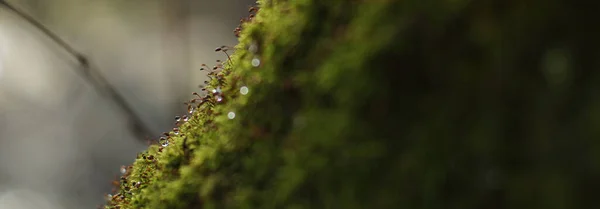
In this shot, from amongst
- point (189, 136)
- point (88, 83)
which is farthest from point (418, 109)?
point (88, 83)

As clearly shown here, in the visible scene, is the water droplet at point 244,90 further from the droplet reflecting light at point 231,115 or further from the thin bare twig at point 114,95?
the thin bare twig at point 114,95

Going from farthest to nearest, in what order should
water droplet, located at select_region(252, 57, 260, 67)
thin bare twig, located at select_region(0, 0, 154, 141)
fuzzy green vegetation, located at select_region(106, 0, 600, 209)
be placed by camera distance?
thin bare twig, located at select_region(0, 0, 154, 141) → water droplet, located at select_region(252, 57, 260, 67) → fuzzy green vegetation, located at select_region(106, 0, 600, 209)

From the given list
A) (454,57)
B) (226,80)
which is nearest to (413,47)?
(454,57)

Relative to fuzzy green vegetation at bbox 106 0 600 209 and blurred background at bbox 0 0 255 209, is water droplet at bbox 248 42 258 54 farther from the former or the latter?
blurred background at bbox 0 0 255 209

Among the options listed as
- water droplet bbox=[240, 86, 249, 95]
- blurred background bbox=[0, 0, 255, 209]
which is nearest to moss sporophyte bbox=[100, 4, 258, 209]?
water droplet bbox=[240, 86, 249, 95]

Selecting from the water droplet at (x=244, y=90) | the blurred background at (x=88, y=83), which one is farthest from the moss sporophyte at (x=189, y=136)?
the blurred background at (x=88, y=83)

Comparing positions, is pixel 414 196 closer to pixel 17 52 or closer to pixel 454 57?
pixel 454 57
